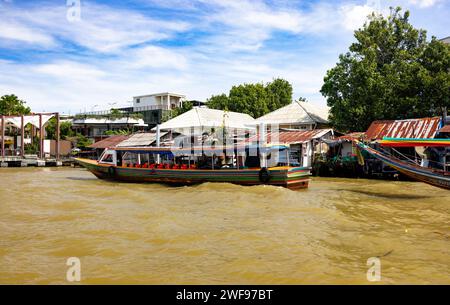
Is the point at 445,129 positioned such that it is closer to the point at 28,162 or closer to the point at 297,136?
the point at 297,136

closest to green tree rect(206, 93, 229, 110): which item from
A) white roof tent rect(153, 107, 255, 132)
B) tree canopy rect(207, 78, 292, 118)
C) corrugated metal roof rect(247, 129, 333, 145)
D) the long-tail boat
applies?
tree canopy rect(207, 78, 292, 118)

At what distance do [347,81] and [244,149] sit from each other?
40.4 feet

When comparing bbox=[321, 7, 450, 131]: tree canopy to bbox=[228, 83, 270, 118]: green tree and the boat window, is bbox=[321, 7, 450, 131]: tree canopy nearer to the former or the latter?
bbox=[228, 83, 270, 118]: green tree

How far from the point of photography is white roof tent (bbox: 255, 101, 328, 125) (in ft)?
93.5

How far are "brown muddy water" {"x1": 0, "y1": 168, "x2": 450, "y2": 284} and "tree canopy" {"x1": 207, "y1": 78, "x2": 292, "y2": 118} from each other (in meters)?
25.0

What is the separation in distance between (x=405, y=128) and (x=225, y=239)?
17.5m

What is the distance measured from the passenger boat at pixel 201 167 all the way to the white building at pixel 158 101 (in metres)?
27.2

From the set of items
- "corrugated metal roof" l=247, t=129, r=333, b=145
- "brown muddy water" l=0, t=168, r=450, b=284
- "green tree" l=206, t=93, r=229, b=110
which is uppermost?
"green tree" l=206, t=93, r=229, b=110

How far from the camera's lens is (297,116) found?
2938cm

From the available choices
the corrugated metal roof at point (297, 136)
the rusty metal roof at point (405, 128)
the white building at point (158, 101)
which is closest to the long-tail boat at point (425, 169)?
the rusty metal roof at point (405, 128)

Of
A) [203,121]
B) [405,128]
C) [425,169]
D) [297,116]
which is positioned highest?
[297,116]

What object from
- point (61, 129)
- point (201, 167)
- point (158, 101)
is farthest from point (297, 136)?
point (61, 129)

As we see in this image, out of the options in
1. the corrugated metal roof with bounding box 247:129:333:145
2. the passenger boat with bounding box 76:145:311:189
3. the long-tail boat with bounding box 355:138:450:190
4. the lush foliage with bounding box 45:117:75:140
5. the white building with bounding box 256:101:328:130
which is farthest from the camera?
the lush foliage with bounding box 45:117:75:140
